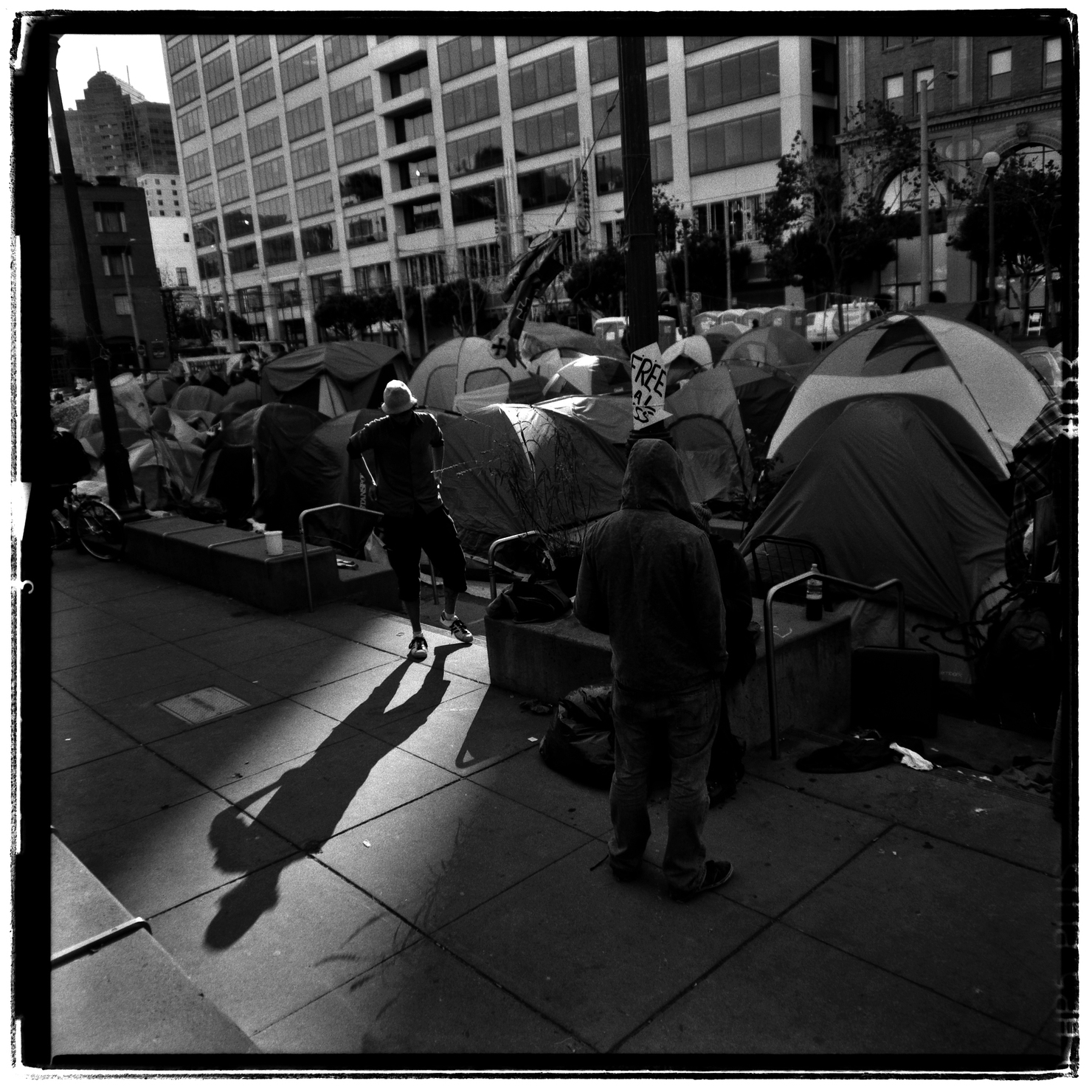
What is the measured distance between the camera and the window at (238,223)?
2879 inches

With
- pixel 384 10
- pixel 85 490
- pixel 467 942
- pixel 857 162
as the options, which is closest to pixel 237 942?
pixel 467 942

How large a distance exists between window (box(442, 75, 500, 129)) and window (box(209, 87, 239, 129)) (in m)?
15.2

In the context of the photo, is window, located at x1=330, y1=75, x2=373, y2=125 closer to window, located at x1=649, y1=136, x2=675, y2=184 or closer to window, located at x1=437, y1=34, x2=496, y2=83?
window, located at x1=437, y1=34, x2=496, y2=83

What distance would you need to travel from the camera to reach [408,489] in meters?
7.42

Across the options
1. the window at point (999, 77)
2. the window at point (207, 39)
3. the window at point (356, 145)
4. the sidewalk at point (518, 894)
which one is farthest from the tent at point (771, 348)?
the window at point (356, 145)

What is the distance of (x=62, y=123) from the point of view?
10953 millimetres

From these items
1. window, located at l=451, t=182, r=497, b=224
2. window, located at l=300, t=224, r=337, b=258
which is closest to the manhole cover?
window, located at l=451, t=182, r=497, b=224

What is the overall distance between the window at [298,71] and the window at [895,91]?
31.1 metres

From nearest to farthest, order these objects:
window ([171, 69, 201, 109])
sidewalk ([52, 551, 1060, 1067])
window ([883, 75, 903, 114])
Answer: sidewalk ([52, 551, 1060, 1067]), window ([883, 75, 903, 114]), window ([171, 69, 201, 109])

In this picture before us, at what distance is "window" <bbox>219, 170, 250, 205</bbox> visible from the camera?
69438 millimetres

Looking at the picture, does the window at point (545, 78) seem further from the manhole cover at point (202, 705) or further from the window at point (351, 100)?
the manhole cover at point (202, 705)

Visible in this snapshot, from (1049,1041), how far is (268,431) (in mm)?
13753

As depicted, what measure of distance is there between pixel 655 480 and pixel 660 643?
2.11 feet

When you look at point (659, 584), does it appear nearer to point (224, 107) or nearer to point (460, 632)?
point (460, 632)
